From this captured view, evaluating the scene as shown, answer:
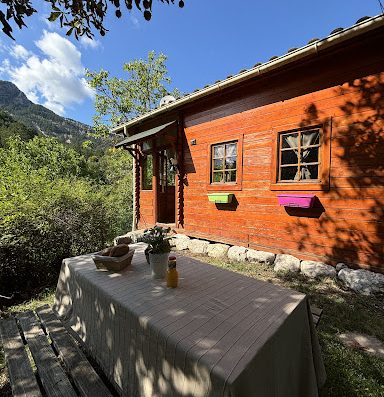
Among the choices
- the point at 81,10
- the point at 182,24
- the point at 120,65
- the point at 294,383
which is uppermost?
the point at 120,65

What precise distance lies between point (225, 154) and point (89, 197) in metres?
3.64

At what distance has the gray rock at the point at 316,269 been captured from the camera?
4.16m

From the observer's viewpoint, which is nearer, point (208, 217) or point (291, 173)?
point (291, 173)

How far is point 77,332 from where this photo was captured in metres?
2.17

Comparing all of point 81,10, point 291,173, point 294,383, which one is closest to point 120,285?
point 294,383

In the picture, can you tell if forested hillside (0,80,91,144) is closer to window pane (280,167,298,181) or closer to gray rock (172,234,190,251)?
gray rock (172,234,190,251)

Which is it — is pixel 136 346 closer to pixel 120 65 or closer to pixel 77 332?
pixel 77 332

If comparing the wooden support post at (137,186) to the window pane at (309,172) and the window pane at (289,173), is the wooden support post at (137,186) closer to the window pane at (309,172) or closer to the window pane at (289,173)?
the window pane at (289,173)

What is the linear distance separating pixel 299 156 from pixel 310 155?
19 centimetres

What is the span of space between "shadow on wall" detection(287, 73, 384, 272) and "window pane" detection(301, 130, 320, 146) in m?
0.24

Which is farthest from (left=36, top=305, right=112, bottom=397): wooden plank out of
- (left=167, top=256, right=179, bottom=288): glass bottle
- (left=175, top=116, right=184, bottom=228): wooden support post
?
(left=175, top=116, right=184, bottom=228): wooden support post

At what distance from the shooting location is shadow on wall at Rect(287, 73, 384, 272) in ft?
12.4

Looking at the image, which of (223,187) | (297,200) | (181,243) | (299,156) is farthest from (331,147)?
(181,243)

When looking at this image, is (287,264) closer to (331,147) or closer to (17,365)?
(331,147)
